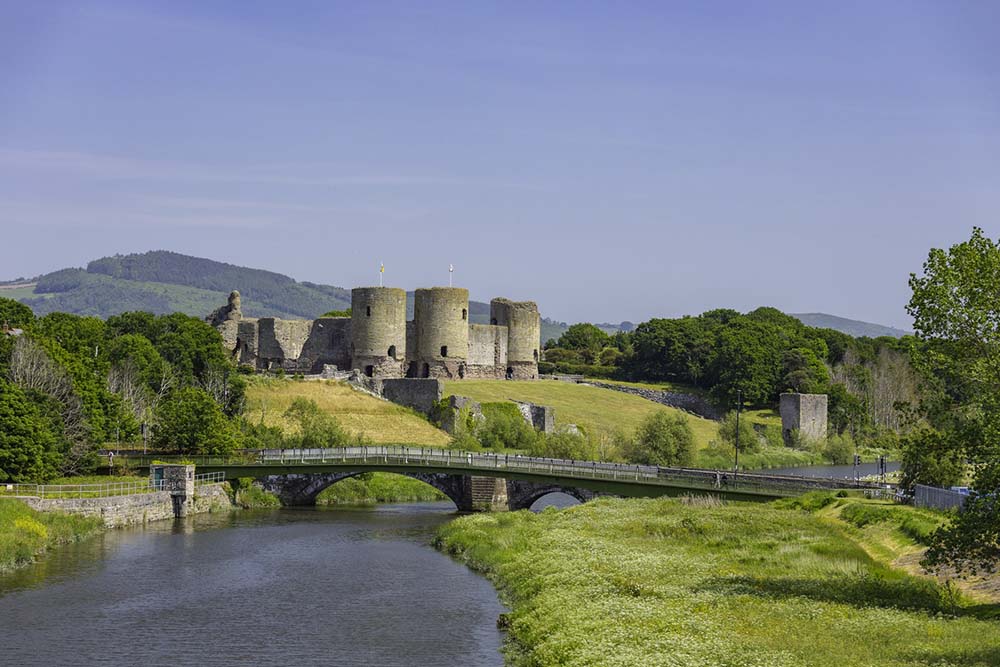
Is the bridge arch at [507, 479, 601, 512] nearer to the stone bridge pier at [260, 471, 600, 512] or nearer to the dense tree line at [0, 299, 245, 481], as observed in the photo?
the stone bridge pier at [260, 471, 600, 512]

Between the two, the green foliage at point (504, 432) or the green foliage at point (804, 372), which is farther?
the green foliage at point (804, 372)

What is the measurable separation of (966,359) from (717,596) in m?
8.09

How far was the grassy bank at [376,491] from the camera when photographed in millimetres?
71500

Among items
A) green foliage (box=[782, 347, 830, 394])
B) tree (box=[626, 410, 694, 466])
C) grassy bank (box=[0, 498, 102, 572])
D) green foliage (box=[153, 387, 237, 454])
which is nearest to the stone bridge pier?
green foliage (box=[153, 387, 237, 454])

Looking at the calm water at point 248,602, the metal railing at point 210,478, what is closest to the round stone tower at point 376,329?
the metal railing at point 210,478

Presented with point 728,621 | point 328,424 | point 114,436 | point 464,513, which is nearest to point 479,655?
point 728,621

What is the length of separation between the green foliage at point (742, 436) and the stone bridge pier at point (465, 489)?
35.8m

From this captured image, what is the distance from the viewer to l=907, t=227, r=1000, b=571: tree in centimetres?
2792

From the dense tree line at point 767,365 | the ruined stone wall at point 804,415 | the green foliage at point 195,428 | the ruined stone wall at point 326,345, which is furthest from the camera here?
the dense tree line at point 767,365

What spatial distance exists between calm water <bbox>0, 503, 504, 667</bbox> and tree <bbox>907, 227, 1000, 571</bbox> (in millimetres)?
11892

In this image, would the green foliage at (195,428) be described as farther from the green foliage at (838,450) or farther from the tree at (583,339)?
the tree at (583,339)

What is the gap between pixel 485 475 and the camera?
63094 mm

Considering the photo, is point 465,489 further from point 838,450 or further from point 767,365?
point 767,365

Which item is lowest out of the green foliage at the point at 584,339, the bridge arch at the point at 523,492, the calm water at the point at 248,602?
the calm water at the point at 248,602
